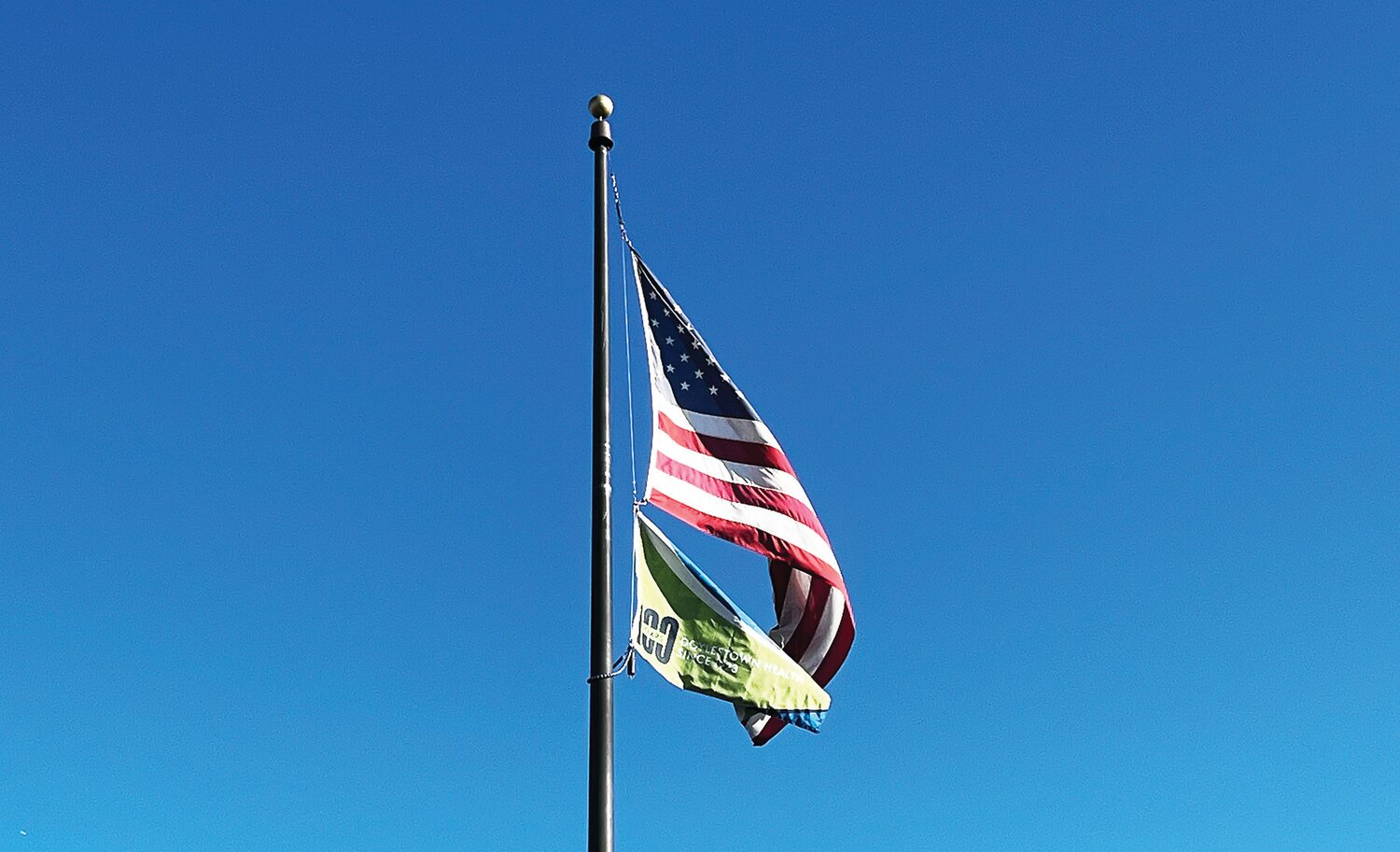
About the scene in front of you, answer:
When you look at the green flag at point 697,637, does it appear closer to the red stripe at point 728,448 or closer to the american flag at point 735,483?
the american flag at point 735,483

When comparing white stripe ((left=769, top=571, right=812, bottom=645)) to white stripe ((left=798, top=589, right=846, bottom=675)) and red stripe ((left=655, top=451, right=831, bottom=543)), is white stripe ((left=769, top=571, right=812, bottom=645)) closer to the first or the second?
white stripe ((left=798, top=589, right=846, bottom=675))

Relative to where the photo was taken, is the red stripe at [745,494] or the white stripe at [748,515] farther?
the red stripe at [745,494]

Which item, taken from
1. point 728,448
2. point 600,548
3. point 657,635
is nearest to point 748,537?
point 728,448

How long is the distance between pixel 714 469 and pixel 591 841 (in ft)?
14.4

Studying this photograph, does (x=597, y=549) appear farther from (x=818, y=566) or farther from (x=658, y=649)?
(x=818, y=566)

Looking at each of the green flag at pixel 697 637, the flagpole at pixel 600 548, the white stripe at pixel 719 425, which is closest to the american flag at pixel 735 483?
the white stripe at pixel 719 425

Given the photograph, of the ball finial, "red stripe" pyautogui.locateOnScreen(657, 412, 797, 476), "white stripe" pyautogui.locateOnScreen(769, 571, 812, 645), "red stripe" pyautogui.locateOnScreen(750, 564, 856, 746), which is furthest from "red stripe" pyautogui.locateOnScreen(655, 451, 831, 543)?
the ball finial

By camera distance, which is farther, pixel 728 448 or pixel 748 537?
pixel 728 448

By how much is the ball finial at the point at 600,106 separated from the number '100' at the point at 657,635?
503 centimetres

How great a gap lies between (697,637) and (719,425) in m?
2.58

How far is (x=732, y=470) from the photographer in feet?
44.3

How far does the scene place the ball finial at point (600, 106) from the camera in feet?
44.5

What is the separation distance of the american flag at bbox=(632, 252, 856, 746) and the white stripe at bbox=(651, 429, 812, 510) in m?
0.01

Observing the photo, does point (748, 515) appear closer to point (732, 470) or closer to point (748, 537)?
point (748, 537)
